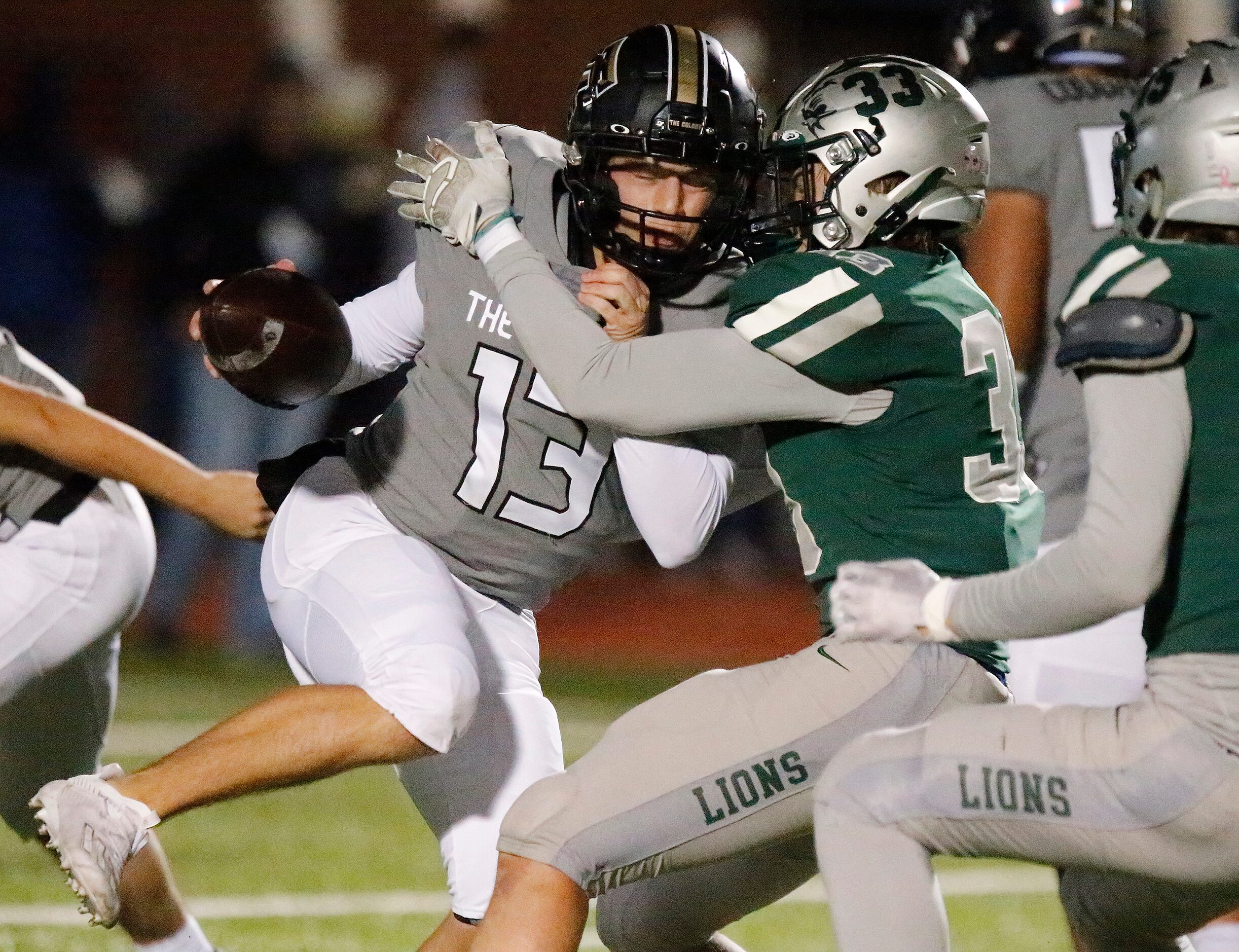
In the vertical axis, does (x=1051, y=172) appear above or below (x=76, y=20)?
above

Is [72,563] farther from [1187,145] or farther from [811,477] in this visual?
[1187,145]

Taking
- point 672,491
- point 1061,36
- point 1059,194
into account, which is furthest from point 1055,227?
point 672,491

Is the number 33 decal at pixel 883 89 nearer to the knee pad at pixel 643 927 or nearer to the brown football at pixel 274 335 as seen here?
the brown football at pixel 274 335

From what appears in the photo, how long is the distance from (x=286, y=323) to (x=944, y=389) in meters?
1.10

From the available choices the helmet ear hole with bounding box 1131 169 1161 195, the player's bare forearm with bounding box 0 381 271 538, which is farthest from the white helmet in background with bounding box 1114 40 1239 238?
the player's bare forearm with bounding box 0 381 271 538

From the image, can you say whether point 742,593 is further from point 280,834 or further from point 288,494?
point 288,494

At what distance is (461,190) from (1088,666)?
1.48 meters

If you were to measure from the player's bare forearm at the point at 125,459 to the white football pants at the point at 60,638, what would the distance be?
271 millimetres

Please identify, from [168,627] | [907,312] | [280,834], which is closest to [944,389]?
[907,312]

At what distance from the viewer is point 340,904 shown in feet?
12.1

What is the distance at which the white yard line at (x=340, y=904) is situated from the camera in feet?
11.7

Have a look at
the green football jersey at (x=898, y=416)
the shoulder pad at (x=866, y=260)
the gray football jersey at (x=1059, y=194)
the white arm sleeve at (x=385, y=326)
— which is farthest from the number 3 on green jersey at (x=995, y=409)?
the white arm sleeve at (x=385, y=326)

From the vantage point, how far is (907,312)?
218 cm

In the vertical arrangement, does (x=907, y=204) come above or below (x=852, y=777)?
above
